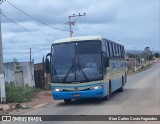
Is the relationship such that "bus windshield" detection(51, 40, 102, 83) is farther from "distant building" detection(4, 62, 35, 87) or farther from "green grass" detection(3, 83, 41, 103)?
"distant building" detection(4, 62, 35, 87)

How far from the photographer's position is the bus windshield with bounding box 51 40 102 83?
66.4ft

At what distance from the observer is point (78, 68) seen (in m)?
20.3

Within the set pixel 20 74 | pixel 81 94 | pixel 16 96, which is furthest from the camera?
pixel 20 74

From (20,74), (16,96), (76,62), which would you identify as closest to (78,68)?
(76,62)

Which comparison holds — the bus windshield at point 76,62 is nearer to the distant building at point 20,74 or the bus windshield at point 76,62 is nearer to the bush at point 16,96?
the bush at point 16,96

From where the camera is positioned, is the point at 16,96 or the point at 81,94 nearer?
the point at 81,94

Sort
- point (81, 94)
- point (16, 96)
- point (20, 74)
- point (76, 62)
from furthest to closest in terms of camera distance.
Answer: point (20, 74) → point (16, 96) → point (76, 62) → point (81, 94)

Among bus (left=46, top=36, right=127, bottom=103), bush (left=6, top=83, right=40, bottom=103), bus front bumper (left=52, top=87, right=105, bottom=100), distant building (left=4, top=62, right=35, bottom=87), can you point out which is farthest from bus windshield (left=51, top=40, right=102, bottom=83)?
distant building (left=4, top=62, right=35, bottom=87)

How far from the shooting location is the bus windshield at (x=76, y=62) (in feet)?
66.4

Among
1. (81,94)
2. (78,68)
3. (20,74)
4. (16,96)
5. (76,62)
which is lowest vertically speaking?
(16,96)

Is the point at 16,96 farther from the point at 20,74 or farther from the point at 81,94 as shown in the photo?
the point at 20,74

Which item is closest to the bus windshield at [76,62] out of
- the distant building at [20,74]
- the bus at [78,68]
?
the bus at [78,68]

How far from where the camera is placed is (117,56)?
2708 centimetres

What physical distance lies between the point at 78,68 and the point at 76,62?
297mm
